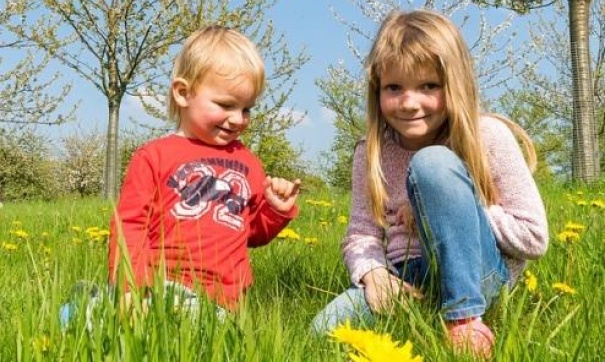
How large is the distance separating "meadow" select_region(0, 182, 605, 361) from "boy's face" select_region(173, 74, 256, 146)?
0.56m

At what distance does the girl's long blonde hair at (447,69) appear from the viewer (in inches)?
90.6

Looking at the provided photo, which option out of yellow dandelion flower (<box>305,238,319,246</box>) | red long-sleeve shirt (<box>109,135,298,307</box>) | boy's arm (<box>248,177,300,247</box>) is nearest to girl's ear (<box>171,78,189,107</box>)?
red long-sleeve shirt (<box>109,135,298,307</box>)

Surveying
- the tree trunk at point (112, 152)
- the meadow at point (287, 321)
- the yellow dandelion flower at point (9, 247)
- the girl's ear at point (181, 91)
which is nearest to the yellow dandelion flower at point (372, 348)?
the meadow at point (287, 321)

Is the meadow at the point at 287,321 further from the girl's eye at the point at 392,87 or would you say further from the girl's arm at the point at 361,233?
the girl's eye at the point at 392,87

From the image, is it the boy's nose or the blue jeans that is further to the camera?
the boy's nose

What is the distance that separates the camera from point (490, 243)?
7.34ft

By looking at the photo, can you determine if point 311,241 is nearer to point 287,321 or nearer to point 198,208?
point 198,208

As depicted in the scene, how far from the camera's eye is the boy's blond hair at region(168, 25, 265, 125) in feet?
7.92

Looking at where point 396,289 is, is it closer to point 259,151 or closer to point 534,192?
point 534,192

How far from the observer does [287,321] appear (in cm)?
207

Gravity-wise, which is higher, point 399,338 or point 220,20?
point 220,20

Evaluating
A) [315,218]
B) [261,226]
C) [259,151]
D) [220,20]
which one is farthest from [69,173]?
[261,226]

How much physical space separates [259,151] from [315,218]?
1838 cm

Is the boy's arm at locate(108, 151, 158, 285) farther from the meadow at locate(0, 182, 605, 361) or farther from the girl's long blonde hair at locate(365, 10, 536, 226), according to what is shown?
the girl's long blonde hair at locate(365, 10, 536, 226)
